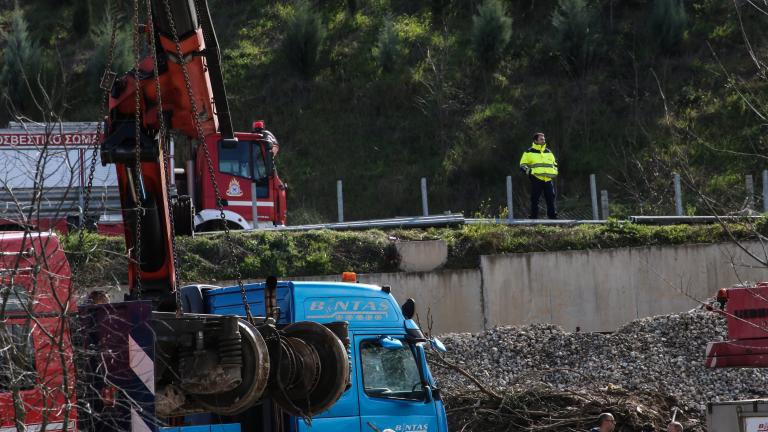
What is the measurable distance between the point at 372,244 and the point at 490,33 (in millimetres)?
19013

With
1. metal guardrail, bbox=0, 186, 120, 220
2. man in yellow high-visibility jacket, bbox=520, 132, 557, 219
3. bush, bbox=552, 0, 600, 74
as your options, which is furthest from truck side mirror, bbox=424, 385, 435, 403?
bush, bbox=552, 0, 600, 74

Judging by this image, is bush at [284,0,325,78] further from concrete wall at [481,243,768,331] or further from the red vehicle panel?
the red vehicle panel

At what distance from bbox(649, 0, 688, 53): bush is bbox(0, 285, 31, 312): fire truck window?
113 feet

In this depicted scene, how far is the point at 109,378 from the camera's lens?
24.3 ft

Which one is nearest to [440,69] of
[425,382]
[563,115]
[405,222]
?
[563,115]

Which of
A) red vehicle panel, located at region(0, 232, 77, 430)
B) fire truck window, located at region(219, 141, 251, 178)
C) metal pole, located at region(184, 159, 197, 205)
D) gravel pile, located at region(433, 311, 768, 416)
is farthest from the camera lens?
metal pole, located at region(184, 159, 197, 205)

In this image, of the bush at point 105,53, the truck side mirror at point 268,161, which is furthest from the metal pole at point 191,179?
the bush at point 105,53

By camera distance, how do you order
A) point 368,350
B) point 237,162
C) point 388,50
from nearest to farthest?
point 368,350, point 237,162, point 388,50

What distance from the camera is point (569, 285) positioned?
22344mm

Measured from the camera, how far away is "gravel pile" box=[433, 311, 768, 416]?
1803 centimetres

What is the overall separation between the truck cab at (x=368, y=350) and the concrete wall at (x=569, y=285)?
8.94 metres

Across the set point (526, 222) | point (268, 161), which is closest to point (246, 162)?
point (268, 161)

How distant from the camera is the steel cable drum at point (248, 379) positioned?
302 inches

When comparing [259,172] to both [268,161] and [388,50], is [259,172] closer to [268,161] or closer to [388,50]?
[268,161]
